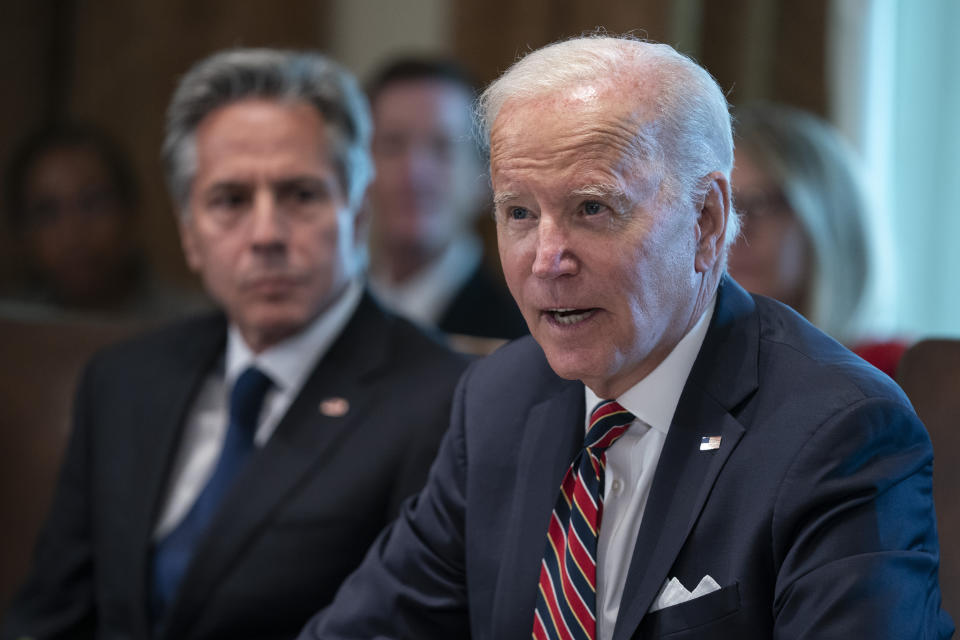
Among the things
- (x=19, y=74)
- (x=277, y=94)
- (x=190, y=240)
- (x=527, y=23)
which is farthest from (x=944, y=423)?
(x=19, y=74)

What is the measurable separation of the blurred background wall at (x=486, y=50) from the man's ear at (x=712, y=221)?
1182 mm

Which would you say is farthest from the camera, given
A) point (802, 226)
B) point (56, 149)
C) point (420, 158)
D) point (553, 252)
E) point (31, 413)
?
point (56, 149)

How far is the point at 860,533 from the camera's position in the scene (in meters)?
1.12

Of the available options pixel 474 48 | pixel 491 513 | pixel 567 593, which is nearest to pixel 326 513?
pixel 491 513

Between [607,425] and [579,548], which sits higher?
[607,425]

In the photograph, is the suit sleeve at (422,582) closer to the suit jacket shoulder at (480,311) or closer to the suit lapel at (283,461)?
the suit lapel at (283,461)

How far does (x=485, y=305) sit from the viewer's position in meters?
3.26

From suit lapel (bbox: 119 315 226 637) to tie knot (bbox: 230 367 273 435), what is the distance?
0.12 m

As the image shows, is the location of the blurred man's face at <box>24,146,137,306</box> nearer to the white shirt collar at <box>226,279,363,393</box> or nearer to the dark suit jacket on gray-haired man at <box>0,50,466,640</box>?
the dark suit jacket on gray-haired man at <box>0,50,466,640</box>

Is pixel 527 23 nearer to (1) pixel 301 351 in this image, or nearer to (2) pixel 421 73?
(2) pixel 421 73

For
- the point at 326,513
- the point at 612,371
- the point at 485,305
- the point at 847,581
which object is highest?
the point at 612,371

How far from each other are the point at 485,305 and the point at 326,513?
5.04 feet

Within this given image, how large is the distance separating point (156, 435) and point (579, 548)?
0.99 m

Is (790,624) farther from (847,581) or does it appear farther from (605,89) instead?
(605,89)
